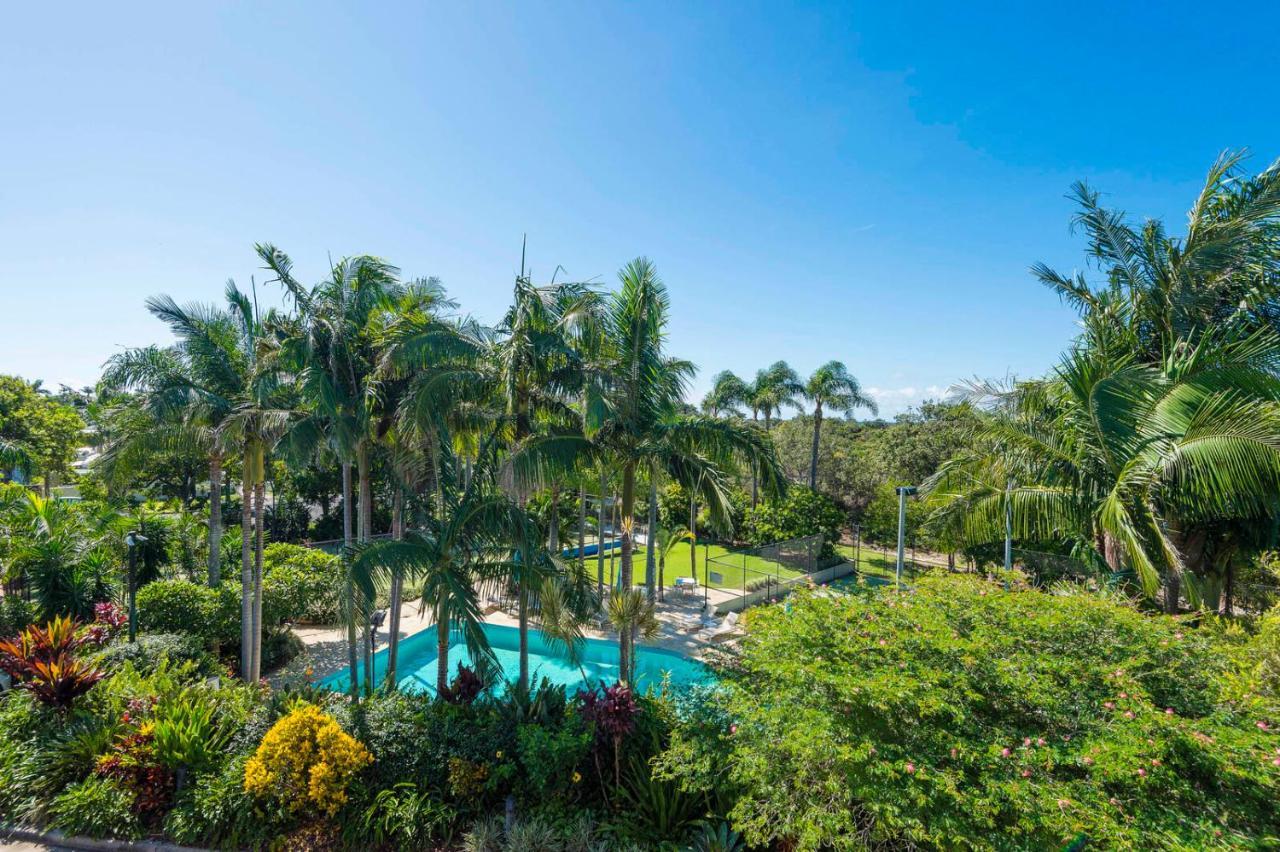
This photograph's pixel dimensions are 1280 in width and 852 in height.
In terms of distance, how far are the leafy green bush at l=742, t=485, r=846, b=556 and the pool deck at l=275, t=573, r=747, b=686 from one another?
535 cm

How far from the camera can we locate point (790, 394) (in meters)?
31.5

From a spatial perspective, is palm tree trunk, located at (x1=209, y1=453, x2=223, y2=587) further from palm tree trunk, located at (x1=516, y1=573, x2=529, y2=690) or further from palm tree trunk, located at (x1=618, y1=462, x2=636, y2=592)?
palm tree trunk, located at (x1=618, y1=462, x2=636, y2=592)

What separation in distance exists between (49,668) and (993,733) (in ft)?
36.1

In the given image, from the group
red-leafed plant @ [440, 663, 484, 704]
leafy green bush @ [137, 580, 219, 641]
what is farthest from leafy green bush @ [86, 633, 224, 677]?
red-leafed plant @ [440, 663, 484, 704]

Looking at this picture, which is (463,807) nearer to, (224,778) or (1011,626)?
(224,778)

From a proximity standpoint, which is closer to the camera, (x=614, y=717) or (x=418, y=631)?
(x=614, y=717)

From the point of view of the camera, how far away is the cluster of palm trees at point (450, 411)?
805 cm

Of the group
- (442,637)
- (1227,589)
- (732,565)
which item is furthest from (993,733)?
(732,565)

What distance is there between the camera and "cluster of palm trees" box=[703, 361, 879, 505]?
2939 cm

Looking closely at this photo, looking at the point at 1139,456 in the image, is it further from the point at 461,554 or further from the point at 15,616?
the point at 15,616

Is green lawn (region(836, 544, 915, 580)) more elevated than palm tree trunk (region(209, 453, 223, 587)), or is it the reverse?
palm tree trunk (region(209, 453, 223, 587))

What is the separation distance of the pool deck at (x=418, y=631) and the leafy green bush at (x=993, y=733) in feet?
14.7

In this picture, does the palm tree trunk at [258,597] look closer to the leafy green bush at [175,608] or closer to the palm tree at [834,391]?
the leafy green bush at [175,608]

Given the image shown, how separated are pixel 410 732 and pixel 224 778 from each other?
2011 mm
